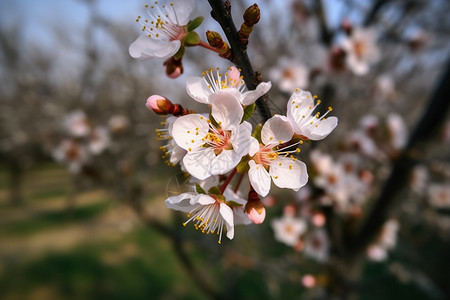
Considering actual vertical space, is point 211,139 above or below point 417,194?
above

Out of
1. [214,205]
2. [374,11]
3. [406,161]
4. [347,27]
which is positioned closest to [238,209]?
[214,205]

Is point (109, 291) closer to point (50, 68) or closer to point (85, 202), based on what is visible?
point (85, 202)

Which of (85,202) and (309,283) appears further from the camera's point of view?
(85,202)

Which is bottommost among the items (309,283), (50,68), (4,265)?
(4,265)

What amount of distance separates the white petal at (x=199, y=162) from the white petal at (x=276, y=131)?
12 centimetres

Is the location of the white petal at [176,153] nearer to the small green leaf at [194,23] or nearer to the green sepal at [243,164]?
the green sepal at [243,164]

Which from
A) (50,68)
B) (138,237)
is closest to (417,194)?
(138,237)

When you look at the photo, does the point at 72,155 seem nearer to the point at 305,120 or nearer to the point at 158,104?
the point at 158,104

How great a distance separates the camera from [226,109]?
1.92 feet

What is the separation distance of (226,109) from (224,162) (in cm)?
11

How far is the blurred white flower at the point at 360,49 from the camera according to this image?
188 cm

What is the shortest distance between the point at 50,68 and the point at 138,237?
216 inches

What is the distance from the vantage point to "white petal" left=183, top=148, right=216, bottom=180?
0.57 metres

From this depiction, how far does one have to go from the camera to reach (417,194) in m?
2.99
